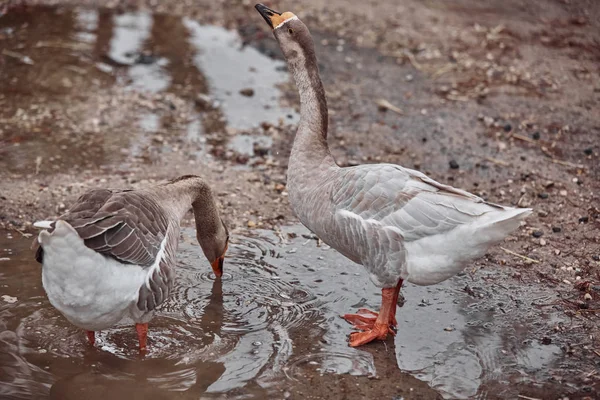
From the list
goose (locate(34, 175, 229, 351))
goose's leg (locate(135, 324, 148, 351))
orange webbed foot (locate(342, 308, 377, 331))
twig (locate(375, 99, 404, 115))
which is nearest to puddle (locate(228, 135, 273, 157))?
twig (locate(375, 99, 404, 115))

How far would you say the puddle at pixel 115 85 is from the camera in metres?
7.37

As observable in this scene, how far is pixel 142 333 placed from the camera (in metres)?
4.70

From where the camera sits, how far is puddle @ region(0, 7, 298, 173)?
7.37 m

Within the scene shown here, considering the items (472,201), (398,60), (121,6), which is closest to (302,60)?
(472,201)

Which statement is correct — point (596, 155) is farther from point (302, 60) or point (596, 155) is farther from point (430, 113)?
point (302, 60)

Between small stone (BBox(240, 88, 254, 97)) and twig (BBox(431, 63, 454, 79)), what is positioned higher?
twig (BBox(431, 63, 454, 79))

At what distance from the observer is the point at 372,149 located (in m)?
7.46

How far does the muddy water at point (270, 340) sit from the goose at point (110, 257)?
277mm

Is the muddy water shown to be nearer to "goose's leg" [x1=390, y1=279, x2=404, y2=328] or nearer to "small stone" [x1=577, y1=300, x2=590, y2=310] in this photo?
"goose's leg" [x1=390, y1=279, x2=404, y2=328]

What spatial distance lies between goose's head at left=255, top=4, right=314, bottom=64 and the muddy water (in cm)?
164

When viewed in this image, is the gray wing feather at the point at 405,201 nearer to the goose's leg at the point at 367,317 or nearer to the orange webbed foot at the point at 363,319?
the goose's leg at the point at 367,317

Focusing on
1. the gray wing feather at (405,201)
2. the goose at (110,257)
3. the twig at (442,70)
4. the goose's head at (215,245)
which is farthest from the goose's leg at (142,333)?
the twig at (442,70)

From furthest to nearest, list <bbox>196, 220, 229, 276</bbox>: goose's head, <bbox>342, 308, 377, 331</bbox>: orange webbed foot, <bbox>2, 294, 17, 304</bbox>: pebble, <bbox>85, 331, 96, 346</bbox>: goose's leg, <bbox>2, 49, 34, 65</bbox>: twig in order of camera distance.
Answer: <bbox>2, 49, 34, 65</bbox>: twig, <bbox>196, 220, 229, 276</bbox>: goose's head, <bbox>2, 294, 17, 304</bbox>: pebble, <bbox>342, 308, 377, 331</bbox>: orange webbed foot, <bbox>85, 331, 96, 346</bbox>: goose's leg

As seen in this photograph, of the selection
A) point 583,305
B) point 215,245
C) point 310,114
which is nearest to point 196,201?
point 215,245
